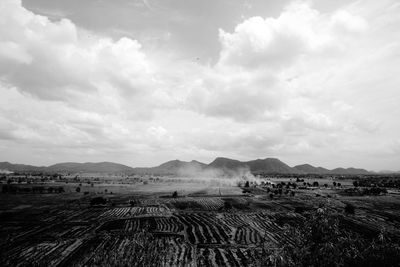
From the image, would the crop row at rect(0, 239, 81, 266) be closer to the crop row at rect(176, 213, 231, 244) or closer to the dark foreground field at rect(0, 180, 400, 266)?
the dark foreground field at rect(0, 180, 400, 266)

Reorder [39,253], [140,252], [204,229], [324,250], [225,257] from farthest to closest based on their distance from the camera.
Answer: [204,229], [39,253], [140,252], [225,257], [324,250]

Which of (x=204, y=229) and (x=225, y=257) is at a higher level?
(x=204, y=229)

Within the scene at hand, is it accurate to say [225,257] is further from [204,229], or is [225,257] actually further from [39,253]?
[39,253]

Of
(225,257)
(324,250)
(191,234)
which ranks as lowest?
(225,257)

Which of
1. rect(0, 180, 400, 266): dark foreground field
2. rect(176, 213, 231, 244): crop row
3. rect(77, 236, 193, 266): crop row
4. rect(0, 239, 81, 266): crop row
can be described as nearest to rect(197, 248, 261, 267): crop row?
rect(0, 180, 400, 266): dark foreground field

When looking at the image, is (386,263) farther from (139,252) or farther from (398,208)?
(398,208)

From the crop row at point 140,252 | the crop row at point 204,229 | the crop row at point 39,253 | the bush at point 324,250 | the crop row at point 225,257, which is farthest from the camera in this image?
the crop row at point 204,229

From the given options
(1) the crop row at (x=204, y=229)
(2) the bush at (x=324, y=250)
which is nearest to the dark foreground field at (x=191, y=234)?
(2) the bush at (x=324, y=250)

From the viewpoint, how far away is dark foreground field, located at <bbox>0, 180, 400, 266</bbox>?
13.2 metres

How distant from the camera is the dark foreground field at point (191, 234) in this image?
13.2 m

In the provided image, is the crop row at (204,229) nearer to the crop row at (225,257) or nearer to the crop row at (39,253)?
the crop row at (225,257)

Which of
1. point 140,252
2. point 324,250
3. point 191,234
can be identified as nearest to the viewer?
point 324,250

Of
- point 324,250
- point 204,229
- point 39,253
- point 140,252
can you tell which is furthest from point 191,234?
point 324,250

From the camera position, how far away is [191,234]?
44312 mm
